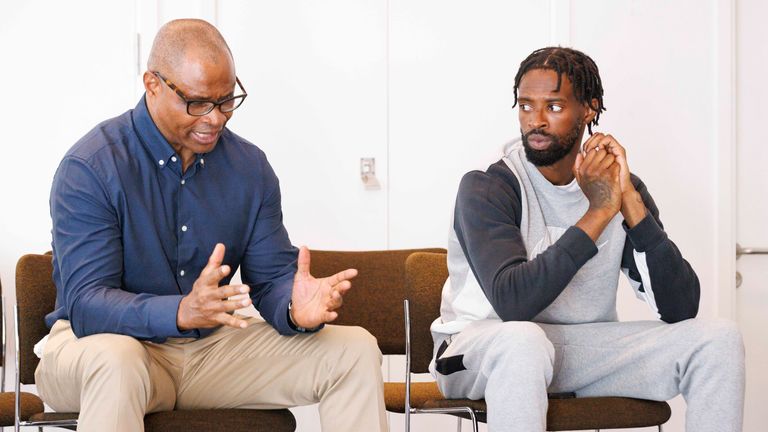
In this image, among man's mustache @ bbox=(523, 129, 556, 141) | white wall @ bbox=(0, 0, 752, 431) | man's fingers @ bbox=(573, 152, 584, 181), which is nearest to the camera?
man's fingers @ bbox=(573, 152, 584, 181)

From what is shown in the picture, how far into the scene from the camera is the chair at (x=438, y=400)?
2613mm

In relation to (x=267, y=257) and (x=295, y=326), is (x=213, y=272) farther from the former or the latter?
(x=267, y=257)

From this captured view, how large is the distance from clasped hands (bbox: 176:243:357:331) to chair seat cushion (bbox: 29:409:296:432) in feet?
0.75

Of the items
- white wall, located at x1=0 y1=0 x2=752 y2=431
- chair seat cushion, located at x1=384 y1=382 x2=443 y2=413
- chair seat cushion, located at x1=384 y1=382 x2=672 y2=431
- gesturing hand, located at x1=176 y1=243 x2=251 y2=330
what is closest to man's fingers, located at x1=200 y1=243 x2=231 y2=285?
gesturing hand, located at x1=176 y1=243 x2=251 y2=330

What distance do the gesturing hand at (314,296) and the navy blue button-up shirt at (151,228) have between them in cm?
7

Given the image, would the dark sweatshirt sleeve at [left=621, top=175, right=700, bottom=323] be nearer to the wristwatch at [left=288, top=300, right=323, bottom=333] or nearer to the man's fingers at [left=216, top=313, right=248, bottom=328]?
the wristwatch at [left=288, top=300, right=323, bottom=333]

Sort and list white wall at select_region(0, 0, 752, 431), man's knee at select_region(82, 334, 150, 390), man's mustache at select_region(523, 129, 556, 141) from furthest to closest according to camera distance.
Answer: white wall at select_region(0, 0, 752, 431), man's mustache at select_region(523, 129, 556, 141), man's knee at select_region(82, 334, 150, 390)

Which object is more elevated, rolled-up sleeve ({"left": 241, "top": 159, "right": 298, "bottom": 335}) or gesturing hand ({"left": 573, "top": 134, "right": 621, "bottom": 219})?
gesturing hand ({"left": 573, "top": 134, "right": 621, "bottom": 219})

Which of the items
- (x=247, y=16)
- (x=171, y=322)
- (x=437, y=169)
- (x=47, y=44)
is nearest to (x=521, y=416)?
(x=171, y=322)

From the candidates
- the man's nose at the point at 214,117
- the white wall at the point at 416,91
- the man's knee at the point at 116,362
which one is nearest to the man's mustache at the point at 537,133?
the man's nose at the point at 214,117

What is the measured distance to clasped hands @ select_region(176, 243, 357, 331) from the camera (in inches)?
93.1

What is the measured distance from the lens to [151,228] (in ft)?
8.89

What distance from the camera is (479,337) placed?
2635 mm

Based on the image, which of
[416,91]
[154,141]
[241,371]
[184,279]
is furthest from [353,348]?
[416,91]
